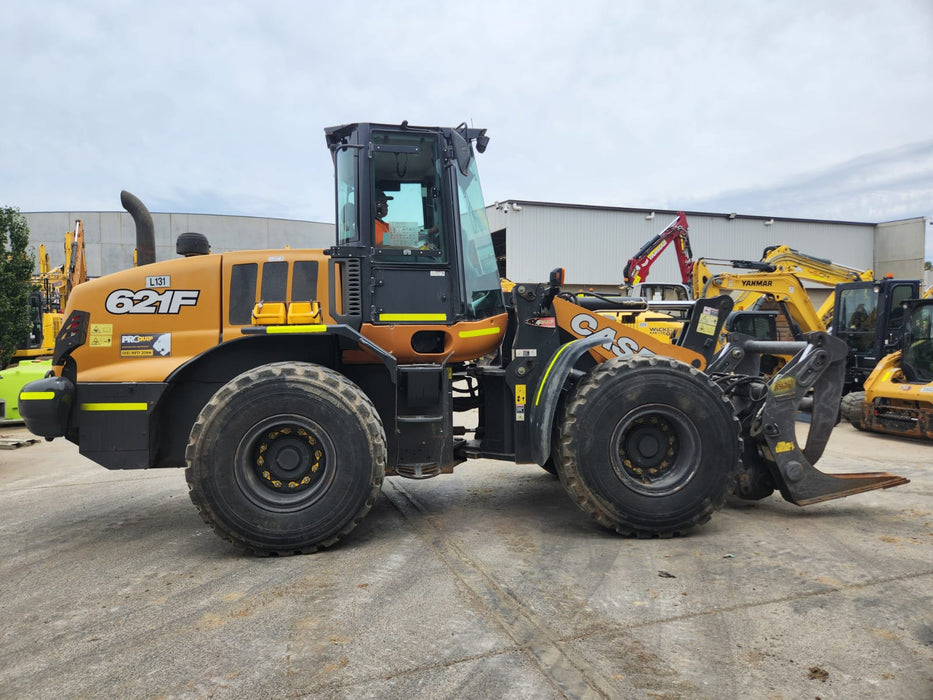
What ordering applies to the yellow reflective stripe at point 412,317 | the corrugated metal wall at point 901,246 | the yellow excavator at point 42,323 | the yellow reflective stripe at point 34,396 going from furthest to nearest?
the corrugated metal wall at point 901,246, the yellow excavator at point 42,323, the yellow reflective stripe at point 412,317, the yellow reflective stripe at point 34,396

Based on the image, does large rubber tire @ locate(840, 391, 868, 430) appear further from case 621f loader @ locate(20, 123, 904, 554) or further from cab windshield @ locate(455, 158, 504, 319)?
cab windshield @ locate(455, 158, 504, 319)

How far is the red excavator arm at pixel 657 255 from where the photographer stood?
17953mm

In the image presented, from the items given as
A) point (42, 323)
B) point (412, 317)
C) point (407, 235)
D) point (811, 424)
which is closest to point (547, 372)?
point (412, 317)

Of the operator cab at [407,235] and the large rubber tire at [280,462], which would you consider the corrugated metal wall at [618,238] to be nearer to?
the operator cab at [407,235]

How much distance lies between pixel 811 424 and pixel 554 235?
24.1 meters

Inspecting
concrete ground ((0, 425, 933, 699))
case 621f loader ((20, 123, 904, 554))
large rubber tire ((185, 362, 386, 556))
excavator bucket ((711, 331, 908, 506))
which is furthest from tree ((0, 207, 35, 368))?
excavator bucket ((711, 331, 908, 506))

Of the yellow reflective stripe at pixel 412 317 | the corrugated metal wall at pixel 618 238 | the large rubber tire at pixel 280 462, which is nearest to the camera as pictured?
the large rubber tire at pixel 280 462

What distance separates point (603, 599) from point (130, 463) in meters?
3.25

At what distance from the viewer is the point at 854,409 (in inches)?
392

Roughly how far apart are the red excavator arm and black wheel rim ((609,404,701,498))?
13689 millimetres

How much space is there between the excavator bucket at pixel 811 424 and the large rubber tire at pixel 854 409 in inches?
215

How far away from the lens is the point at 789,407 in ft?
16.0

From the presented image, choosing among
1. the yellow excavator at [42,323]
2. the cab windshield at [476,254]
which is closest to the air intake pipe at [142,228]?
the cab windshield at [476,254]

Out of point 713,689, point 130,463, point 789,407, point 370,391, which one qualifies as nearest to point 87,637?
point 130,463
